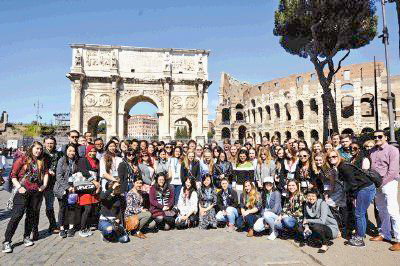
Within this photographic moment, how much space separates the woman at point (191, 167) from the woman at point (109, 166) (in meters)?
1.50

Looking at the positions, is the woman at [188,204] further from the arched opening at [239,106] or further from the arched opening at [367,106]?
the arched opening at [239,106]

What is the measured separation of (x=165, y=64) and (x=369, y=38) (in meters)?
15.2

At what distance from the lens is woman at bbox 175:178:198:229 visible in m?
6.00

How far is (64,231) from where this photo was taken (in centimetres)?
534

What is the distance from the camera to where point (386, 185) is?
4.69 meters

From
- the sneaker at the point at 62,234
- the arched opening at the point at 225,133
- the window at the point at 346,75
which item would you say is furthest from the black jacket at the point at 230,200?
the arched opening at the point at 225,133

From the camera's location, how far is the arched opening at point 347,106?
33.4 metres

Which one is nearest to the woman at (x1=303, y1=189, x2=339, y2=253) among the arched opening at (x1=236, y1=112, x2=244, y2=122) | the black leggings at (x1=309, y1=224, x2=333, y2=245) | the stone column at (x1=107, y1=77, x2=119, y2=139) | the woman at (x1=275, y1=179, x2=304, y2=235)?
the black leggings at (x1=309, y1=224, x2=333, y2=245)

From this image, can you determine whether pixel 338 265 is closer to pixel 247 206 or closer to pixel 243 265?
pixel 243 265

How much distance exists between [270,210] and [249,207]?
0.45 metres

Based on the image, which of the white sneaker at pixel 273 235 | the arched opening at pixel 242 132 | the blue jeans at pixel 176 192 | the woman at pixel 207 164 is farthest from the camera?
the arched opening at pixel 242 132

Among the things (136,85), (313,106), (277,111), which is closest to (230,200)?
(136,85)

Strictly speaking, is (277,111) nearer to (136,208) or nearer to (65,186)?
(136,208)

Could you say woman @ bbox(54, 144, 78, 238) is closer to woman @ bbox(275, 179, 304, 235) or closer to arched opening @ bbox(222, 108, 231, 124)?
woman @ bbox(275, 179, 304, 235)
